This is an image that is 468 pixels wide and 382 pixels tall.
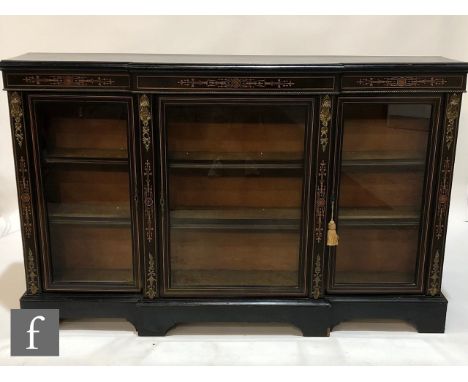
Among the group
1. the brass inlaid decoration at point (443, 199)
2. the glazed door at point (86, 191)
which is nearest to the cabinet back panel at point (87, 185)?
the glazed door at point (86, 191)

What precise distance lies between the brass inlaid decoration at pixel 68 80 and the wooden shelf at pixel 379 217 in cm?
107

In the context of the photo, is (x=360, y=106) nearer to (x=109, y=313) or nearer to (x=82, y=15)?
(x=109, y=313)

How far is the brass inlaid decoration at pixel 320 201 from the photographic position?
2.24 meters

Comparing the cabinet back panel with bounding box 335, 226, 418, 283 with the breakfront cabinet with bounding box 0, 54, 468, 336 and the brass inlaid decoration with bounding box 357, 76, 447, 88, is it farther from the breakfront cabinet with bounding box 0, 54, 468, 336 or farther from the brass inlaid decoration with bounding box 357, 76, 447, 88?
the brass inlaid decoration with bounding box 357, 76, 447, 88

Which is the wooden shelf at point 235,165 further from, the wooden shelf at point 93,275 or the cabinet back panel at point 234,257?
the wooden shelf at point 93,275

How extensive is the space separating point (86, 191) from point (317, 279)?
3.38 ft

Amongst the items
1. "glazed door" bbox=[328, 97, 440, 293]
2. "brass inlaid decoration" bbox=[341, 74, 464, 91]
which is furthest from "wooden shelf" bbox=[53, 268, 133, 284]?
"brass inlaid decoration" bbox=[341, 74, 464, 91]

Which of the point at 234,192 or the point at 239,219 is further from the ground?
the point at 234,192

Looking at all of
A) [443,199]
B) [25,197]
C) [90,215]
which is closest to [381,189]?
[443,199]

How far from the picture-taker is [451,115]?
2.19m

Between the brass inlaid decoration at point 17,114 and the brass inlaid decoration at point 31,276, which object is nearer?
the brass inlaid decoration at point 17,114

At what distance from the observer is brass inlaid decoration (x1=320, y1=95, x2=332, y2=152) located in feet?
7.09

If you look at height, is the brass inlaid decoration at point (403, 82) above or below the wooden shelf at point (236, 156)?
above

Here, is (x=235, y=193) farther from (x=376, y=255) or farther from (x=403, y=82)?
(x=403, y=82)
